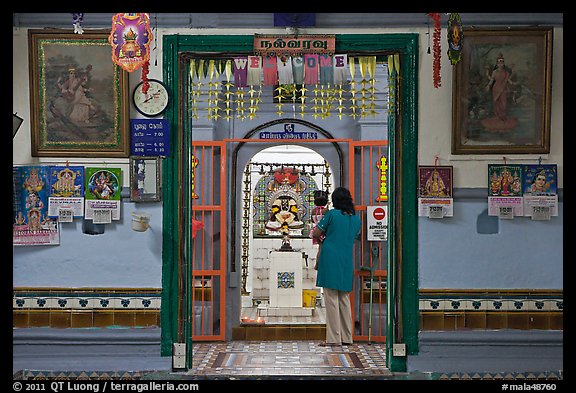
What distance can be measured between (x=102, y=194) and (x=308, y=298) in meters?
5.17

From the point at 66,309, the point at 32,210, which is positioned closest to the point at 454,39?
the point at 32,210

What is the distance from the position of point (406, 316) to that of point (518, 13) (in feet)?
9.01

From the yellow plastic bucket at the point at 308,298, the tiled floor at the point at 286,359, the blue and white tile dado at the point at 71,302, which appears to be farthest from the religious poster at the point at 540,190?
the yellow plastic bucket at the point at 308,298

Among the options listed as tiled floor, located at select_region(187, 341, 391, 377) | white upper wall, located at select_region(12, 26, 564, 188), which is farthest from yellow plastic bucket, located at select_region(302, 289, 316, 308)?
white upper wall, located at select_region(12, 26, 564, 188)

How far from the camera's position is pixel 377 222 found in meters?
9.11

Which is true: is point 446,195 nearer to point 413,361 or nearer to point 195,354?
point 413,361

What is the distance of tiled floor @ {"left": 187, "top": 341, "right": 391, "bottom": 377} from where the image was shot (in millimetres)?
7262

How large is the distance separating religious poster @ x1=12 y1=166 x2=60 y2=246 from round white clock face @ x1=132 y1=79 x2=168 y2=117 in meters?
1.00

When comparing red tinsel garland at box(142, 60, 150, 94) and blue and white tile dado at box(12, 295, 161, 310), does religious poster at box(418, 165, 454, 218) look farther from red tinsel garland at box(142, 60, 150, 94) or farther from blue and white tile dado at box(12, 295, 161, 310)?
blue and white tile dado at box(12, 295, 161, 310)

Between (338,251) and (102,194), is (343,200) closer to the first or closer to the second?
(338,251)

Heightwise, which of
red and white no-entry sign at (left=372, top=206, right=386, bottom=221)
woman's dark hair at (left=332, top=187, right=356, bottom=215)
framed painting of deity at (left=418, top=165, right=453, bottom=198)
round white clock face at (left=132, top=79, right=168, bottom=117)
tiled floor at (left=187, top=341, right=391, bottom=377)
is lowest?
tiled floor at (left=187, top=341, right=391, bottom=377)

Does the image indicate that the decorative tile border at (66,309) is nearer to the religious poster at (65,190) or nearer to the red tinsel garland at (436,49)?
the religious poster at (65,190)

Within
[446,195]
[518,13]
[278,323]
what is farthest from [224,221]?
[518,13]

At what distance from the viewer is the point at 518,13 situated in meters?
6.81
